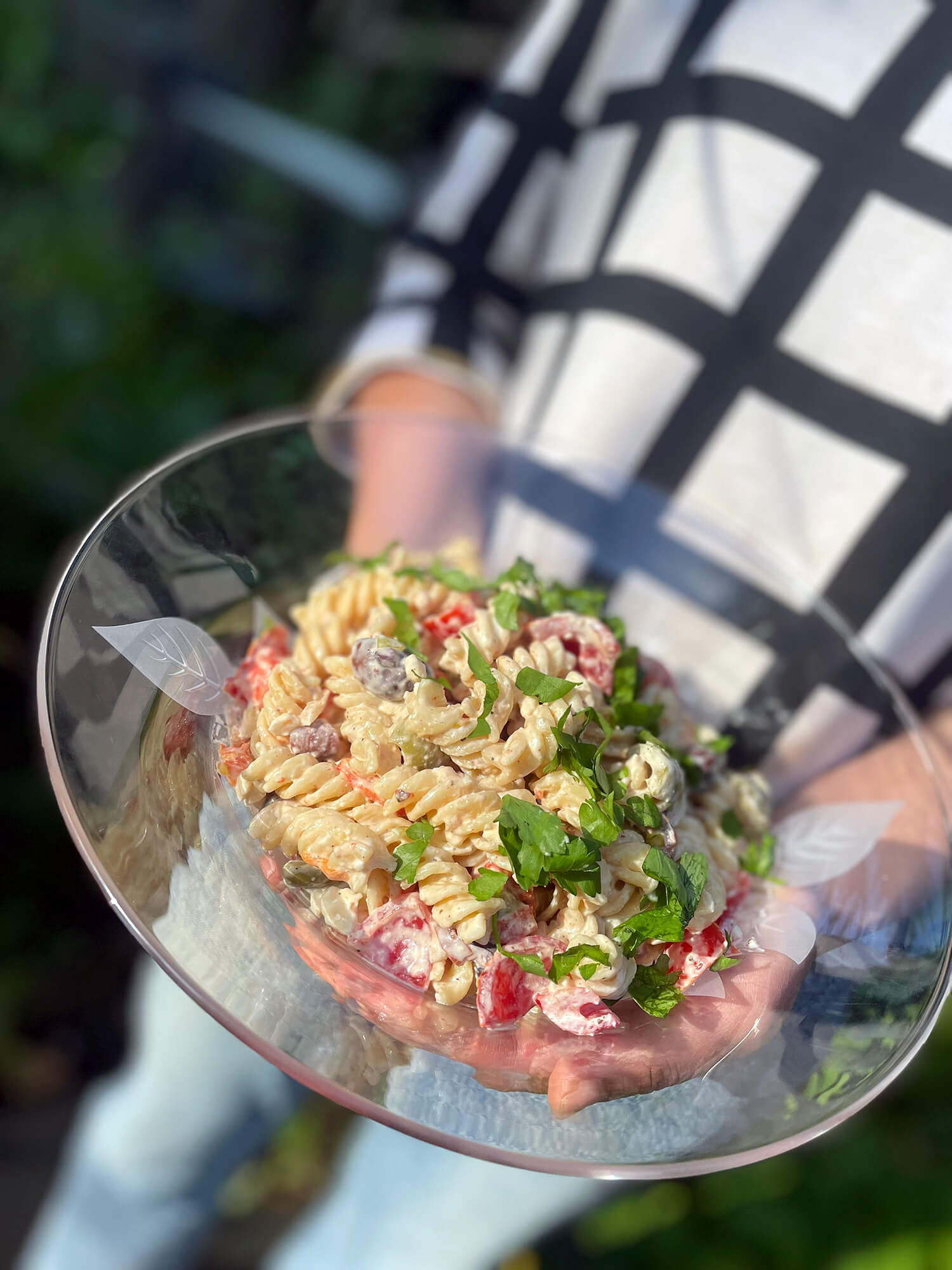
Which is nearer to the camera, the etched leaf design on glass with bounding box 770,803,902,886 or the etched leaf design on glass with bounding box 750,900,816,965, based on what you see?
the etched leaf design on glass with bounding box 750,900,816,965

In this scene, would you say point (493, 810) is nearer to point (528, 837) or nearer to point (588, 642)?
point (528, 837)

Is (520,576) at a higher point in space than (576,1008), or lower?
higher

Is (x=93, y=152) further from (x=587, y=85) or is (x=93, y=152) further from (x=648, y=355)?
(x=648, y=355)

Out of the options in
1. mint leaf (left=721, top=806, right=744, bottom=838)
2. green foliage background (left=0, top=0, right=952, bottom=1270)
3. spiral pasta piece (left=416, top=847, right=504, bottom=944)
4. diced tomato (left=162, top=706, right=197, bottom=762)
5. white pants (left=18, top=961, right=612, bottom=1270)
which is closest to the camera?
spiral pasta piece (left=416, top=847, right=504, bottom=944)

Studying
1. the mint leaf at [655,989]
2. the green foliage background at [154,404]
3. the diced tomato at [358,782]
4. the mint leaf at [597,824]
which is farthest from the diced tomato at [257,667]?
the green foliage background at [154,404]

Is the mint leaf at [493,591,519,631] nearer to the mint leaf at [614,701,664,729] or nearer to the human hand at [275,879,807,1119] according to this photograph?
the mint leaf at [614,701,664,729]

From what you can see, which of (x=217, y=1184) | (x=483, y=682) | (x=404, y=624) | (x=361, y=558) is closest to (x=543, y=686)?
(x=483, y=682)

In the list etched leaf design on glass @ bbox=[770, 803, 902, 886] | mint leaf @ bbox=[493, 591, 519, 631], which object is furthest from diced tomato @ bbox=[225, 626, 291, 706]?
etched leaf design on glass @ bbox=[770, 803, 902, 886]

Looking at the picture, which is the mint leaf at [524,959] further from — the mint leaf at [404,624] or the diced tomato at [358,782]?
the mint leaf at [404,624]
